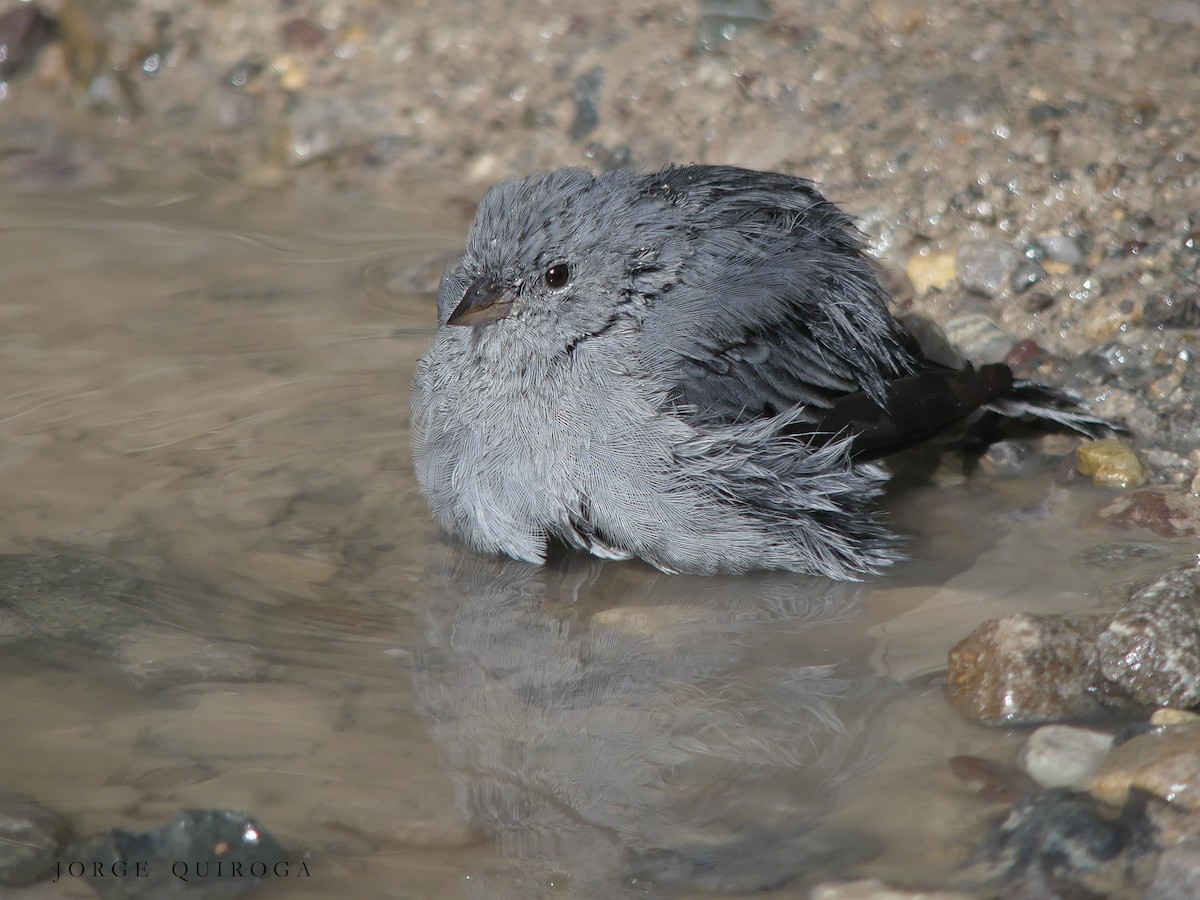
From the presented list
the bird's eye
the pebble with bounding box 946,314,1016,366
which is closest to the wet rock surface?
the bird's eye

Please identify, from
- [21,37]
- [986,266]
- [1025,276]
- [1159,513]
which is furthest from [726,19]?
[21,37]

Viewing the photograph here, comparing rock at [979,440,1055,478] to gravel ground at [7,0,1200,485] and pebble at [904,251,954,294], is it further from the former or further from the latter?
pebble at [904,251,954,294]

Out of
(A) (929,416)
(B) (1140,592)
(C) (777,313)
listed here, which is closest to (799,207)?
(C) (777,313)

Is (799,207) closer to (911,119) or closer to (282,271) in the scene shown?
(911,119)

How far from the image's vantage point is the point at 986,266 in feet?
16.5

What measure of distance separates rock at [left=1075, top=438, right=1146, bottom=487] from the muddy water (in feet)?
0.49

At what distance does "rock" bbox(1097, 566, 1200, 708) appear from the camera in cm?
299

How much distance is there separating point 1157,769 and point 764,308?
5.68 feet

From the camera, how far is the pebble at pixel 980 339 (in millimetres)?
4910

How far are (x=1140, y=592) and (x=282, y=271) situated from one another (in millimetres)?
3644

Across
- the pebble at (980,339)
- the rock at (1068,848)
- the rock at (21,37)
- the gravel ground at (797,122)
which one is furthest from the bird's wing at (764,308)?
the rock at (21,37)

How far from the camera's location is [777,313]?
391 cm

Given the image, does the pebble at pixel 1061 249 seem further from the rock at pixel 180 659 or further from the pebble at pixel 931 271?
the rock at pixel 180 659

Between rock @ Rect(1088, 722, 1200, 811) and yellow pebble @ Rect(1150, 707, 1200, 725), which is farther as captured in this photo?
yellow pebble @ Rect(1150, 707, 1200, 725)
